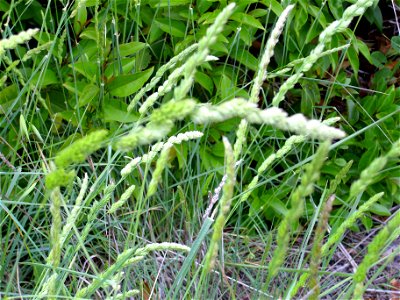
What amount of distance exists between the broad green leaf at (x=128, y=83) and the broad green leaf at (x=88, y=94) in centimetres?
6

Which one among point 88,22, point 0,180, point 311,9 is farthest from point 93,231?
point 311,9

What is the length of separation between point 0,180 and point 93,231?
361mm

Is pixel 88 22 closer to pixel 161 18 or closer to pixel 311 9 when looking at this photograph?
pixel 161 18

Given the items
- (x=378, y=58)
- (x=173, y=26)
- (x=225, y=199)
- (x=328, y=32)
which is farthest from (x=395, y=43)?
(x=225, y=199)

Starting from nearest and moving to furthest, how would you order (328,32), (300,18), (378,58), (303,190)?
1. (303,190)
2. (328,32)
3. (300,18)
4. (378,58)

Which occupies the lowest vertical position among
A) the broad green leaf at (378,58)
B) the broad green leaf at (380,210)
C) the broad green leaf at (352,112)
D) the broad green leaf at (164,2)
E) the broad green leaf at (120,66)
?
the broad green leaf at (380,210)

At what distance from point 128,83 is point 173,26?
0.27m

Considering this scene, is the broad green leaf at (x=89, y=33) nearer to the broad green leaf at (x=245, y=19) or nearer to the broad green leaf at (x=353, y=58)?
the broad green leaf at (x=245, y=19)

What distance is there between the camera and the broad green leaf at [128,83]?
1.82m

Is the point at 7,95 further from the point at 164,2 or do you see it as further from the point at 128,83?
the point at 164,2

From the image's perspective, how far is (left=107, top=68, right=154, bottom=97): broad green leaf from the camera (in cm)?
182

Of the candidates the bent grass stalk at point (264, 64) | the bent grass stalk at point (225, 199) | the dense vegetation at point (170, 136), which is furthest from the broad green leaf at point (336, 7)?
the bent grass stalk at point (225, 199)

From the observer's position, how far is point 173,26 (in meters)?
1.97

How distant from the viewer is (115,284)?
1112 mm
